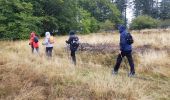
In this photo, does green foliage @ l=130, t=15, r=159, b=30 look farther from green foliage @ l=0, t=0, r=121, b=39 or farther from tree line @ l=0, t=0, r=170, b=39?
green foliage @ l=0, t=0, r=121, b=39

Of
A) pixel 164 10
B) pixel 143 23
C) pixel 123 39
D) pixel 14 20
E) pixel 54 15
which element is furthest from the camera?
pixel 164 10

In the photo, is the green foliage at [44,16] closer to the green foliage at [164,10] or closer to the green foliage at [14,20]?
the green foliage at [14,20]

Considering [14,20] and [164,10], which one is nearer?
[14,20]

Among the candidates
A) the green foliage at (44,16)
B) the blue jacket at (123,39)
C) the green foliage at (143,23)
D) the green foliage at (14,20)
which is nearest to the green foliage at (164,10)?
the green foliage at (44,16)

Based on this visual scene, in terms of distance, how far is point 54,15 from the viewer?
50.8 metres

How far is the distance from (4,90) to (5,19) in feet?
96.1

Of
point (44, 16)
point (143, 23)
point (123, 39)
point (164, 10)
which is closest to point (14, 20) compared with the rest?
point (44, 16)

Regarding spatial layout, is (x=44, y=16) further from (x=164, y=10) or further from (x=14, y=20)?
(x=164, y=10)

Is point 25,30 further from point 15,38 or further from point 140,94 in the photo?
point 140,94

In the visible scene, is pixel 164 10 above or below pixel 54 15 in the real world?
below

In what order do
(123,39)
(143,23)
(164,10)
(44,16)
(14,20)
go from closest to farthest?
(123,39), (14,20), (44,16), (143,23), (164,10)

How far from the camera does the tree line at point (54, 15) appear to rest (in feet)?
121

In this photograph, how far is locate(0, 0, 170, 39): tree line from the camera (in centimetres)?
3703

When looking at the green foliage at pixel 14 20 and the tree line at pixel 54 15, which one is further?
the tree line at pixel 54 15
